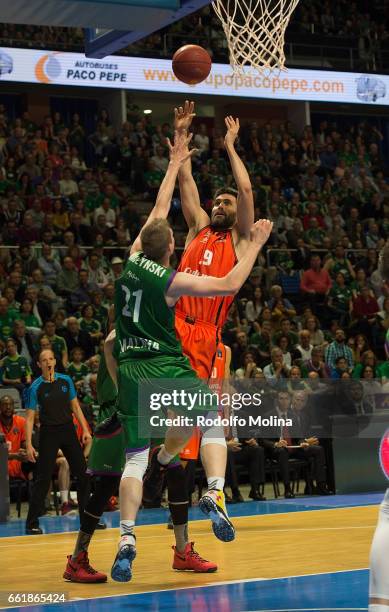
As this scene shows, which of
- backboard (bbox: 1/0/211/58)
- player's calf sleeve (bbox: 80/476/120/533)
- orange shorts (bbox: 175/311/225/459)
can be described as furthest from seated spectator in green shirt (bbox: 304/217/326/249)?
player's calf sleeve (bbox: 80/476/120/533)

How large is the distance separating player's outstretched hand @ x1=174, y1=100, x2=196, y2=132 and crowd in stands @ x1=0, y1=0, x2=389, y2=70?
531 inches

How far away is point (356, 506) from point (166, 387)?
259 inches

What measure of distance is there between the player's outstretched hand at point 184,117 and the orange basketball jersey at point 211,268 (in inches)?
33.6

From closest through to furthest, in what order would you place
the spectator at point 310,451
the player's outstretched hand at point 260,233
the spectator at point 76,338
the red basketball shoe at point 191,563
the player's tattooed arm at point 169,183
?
the player's outstretched hand at point 260,233 < the player's tattooed arm at point 169,183 < the red basketball shoe at point 191,563 < the spectator at point 310,451 < the spectator at point 76,338

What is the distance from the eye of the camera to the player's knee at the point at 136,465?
621 centimetres

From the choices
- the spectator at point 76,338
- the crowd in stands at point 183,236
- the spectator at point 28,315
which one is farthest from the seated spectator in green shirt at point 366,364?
the spectator at point 28,315

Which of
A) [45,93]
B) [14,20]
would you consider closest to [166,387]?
[14,20]

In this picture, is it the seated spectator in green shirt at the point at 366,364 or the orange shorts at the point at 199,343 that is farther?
the seated spectator in green shirt at the point at 366,364

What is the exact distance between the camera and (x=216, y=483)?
6.45m

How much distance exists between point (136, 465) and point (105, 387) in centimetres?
131

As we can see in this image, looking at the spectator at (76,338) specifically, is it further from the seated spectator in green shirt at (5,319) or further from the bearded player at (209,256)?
the bearded player at (209,256)

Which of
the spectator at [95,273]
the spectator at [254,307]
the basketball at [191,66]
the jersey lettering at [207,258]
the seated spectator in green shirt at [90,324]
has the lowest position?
the jersey lettering at [207,258]

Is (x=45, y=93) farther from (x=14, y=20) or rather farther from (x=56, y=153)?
(x=14, y=20)

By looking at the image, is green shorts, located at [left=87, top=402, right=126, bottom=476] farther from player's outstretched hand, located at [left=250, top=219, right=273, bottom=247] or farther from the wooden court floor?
player's outstretched hand, located at [left=250, top=219, right=273, bottom=247]
